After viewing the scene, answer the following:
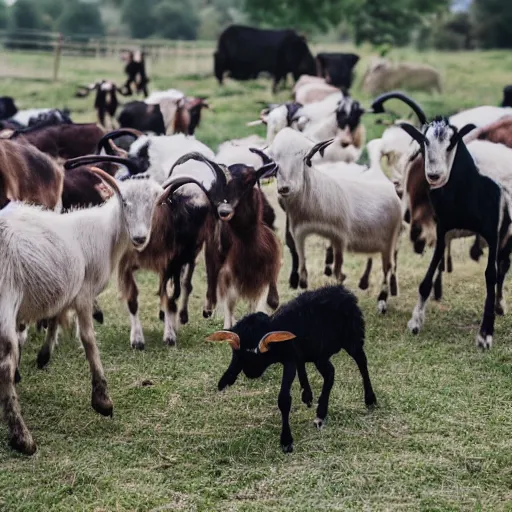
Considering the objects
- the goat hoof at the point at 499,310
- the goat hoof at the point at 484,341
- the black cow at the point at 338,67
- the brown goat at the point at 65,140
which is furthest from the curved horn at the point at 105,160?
the black cow at the point at 338,67

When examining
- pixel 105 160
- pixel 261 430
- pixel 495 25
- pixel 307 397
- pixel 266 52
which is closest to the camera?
pixel 261 430

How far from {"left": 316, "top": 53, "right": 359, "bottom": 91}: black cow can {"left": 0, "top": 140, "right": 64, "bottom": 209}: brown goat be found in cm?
1524

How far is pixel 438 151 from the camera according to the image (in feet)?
20.7

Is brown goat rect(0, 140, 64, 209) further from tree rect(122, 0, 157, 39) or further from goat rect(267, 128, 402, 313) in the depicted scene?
tree rect(122, 0, 157, 39)

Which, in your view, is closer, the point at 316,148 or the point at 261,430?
the point at 261,430

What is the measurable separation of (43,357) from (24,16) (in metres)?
44.5

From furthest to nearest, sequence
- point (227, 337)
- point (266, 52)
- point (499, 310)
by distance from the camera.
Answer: point (266, 52) < point (499, 310) < point (227, 337)

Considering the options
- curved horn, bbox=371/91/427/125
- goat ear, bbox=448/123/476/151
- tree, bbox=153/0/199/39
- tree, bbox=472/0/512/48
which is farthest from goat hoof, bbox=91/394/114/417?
tree, bbox=153/0/199/39

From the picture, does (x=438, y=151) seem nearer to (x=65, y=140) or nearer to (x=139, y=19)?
(x=65, y=140)

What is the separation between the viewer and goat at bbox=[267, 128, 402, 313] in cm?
677

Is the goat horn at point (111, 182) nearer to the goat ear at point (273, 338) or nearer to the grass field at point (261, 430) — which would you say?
the grass field at point (261, 430)

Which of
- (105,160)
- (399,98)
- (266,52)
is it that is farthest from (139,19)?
(105,160)

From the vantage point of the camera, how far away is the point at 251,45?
22688 millimetres

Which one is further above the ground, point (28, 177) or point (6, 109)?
point (28, 177)
